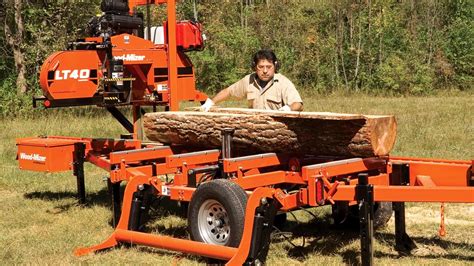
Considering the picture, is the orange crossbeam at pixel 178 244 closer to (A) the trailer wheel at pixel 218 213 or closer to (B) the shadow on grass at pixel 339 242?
(A) the trailer wheel at pixel 218 213

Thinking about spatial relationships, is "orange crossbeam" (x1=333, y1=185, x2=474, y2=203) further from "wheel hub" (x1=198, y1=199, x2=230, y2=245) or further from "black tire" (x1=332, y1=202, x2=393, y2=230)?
"black tire" (x1=332, y1=202, x2=393, y2=230)

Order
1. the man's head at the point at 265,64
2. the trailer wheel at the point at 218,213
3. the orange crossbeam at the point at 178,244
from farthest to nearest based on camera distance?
the man's head at the point at 265,64, the trailer wheel at the point at 218,213, the orange crossbeam at the point at 178,244

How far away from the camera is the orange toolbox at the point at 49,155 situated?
8164mm

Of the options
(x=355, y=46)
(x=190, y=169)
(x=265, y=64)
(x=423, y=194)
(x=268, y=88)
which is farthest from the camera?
(x=355, y=46)

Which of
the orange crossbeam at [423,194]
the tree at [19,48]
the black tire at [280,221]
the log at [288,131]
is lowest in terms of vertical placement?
the black tire at [280,221]

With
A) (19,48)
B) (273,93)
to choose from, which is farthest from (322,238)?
(19,48)

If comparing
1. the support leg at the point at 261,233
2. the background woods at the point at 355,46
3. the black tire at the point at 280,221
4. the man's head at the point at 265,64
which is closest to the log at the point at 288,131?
the man's head at the point at 265,64

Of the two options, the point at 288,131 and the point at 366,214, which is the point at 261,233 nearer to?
the point at 366,214

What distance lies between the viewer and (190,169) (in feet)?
20.7

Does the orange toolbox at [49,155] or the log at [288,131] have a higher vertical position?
the log at [288,131]

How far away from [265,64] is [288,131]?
1.22 metres

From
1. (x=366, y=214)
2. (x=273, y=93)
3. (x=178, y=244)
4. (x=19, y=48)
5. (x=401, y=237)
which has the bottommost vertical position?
(x=401, y=237)

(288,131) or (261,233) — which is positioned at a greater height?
(288,131)

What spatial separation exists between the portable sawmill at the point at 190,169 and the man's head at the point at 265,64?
936mm
